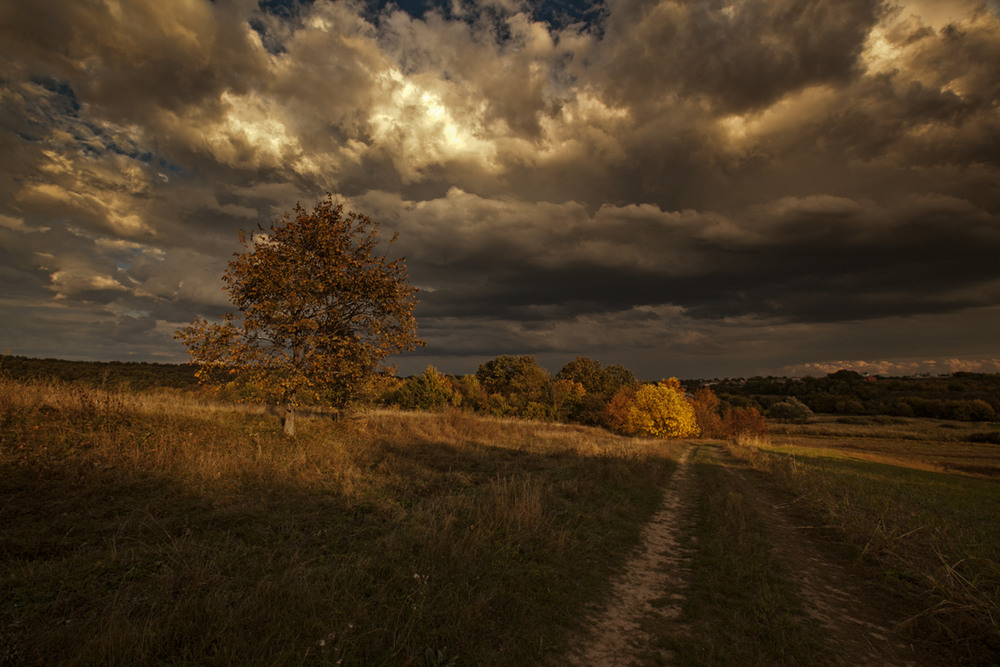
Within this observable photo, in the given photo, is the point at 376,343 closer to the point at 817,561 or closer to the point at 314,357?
the point at 314,357

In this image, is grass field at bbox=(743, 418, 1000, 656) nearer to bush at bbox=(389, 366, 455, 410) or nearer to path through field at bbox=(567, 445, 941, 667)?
path through field at bbox=(567, 445, 941, 667)

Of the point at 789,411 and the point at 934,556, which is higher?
the point at 934,556

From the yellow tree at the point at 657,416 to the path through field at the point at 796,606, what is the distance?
39935 millimetres

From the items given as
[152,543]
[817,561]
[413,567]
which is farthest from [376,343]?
[817,561]

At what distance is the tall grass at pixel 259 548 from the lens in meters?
4.00

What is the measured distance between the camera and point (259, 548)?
20.0 feet

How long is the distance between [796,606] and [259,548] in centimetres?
798

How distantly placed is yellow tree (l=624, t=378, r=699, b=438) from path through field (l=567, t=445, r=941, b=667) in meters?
39.9

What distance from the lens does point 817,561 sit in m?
7.77

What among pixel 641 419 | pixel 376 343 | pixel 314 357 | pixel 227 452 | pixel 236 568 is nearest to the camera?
pixel 236 568

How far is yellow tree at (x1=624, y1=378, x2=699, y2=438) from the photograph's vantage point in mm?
47969

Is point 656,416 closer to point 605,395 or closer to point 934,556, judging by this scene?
point 605,395

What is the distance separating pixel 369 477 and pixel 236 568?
575 centimetres

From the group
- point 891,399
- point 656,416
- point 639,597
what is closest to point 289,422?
point 639,597
